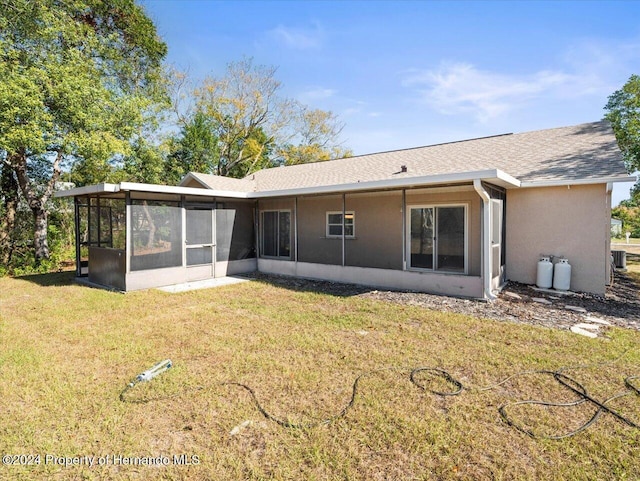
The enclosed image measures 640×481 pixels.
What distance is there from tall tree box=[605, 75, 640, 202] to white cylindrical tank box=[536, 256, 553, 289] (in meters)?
12.1

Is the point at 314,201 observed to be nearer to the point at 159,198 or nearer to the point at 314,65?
the point at 159,198

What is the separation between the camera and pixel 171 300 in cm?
676

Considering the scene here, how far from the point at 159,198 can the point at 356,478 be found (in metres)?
7.82

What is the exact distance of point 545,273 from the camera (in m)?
7.32

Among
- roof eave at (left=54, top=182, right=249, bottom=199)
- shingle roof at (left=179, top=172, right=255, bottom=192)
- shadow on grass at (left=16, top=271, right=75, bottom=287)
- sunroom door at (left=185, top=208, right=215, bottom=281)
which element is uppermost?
shingle roof at (left=179, top=172, right=255, bottom=192)

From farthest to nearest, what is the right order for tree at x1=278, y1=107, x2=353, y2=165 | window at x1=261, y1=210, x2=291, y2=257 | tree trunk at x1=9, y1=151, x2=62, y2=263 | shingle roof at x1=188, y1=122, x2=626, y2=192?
1. tree at x1=278, y1=107, x2=353, y2=165
2. tree trunk at x1=9, y1=151, x2=62, y2=263
3. window at x1=261, y1=210, x2=291, y2=257
4. shingle roof at x1=188, y1=122, x2=626, y2=192

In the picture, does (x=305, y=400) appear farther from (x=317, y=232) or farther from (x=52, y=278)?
(x=52, y=278)

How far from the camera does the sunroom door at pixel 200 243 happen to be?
8.66 metres

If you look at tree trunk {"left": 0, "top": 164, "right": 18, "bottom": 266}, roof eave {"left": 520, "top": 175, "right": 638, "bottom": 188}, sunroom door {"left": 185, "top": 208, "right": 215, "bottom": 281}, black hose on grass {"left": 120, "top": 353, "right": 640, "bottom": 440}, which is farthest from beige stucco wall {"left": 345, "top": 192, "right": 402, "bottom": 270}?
tree trunk {"left": 0, "top": 164, "right": 18, "bottom": 266}

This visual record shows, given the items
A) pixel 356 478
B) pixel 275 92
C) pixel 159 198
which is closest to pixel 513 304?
pixel 356 478

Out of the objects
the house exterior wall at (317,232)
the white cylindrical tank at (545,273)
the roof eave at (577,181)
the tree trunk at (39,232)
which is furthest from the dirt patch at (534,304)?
the tree trunk at (39,232)

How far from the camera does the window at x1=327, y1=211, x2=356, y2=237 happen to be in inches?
381

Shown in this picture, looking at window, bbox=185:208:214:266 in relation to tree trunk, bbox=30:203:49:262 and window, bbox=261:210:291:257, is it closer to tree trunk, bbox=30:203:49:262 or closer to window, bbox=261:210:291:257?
window, bbox=261:210:291:257

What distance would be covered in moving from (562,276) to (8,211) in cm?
1664
